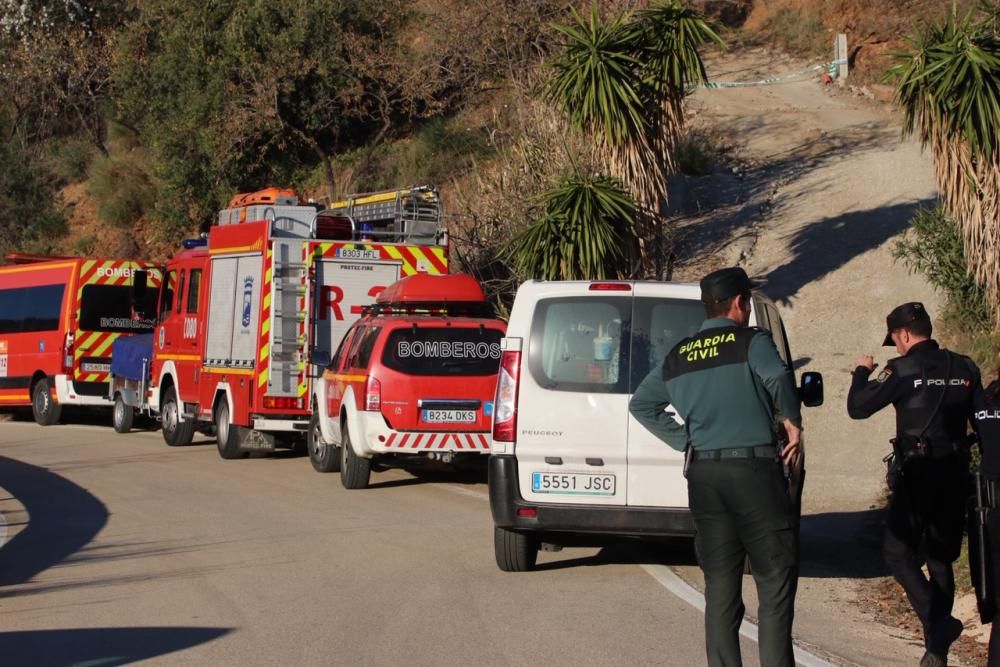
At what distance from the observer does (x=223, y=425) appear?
18641mm

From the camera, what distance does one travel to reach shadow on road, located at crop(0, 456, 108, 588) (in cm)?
1044

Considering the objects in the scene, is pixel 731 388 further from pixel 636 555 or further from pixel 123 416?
pixel 123 416

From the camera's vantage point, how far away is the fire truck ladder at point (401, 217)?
61.2 feet

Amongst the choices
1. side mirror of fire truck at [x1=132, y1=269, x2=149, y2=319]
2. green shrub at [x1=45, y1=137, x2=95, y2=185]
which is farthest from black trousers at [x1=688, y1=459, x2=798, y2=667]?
green shrub at [x1=45, y1=137, x2=95, y2=185]

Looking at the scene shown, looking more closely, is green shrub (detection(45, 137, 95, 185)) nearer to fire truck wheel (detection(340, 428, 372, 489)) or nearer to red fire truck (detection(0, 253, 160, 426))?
red fire truck (detection(0, 253, 160, 426))

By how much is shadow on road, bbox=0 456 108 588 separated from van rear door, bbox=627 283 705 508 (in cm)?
417

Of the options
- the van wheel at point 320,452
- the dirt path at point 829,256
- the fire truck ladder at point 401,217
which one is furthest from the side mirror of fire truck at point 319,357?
the dirt path at point 829,256

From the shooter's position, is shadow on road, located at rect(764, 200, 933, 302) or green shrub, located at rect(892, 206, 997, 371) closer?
green shrub, located at rect(892, 206, 997, 371)

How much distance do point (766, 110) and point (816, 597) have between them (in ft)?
A: 90.7

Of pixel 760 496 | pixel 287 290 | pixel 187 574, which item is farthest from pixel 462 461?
pixel 760 496

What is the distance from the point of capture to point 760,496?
5793 millimetres

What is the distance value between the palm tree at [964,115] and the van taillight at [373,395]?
7.16 metres

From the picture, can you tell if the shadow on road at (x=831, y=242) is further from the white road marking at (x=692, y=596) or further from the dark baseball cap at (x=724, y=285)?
the dark baseball cap at (x=724, y=285)

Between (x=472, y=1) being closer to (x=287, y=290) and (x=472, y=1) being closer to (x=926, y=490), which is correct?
(x=287, y=290)
